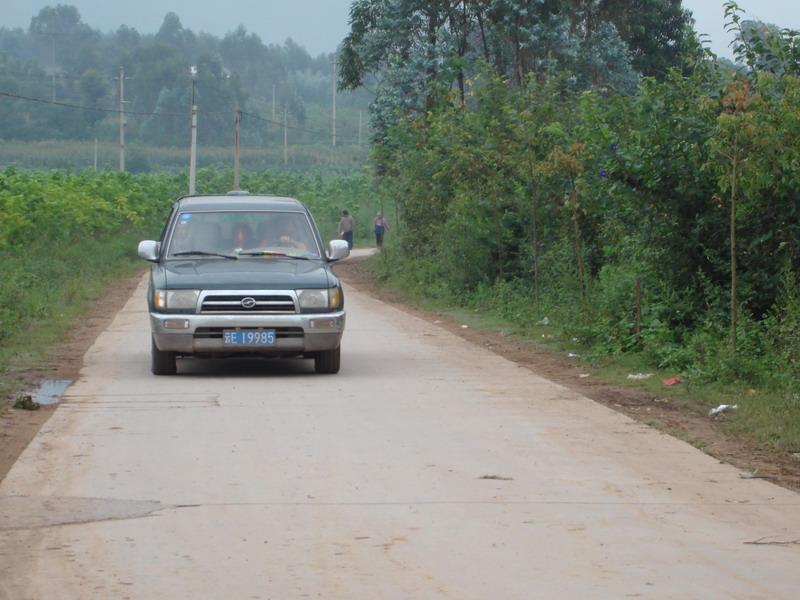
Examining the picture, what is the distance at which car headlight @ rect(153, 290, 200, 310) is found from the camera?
14.5 meters

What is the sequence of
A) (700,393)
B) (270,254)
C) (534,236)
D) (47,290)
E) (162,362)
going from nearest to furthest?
(700,393)
(162,362)
(270,254)
(534,236)
(47,290)

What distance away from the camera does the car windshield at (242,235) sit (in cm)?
1583

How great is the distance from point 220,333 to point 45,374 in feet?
7.36

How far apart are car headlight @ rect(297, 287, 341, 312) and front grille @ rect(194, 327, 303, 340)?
248 millimetres

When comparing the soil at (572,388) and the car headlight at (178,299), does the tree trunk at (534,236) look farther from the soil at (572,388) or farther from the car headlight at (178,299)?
the car headlight at (178,299)

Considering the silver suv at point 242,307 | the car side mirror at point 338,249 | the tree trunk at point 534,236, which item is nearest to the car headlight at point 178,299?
the silver suv at point 242,307

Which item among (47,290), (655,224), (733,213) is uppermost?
(733,213)

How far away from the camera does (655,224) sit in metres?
16.8

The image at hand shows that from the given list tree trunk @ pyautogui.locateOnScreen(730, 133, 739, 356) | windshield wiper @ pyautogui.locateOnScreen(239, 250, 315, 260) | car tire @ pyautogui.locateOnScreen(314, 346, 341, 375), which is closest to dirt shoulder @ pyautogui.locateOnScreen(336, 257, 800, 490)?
tree trunk @ pyautogui.locateOnScreen(730, 133, 739, 356)

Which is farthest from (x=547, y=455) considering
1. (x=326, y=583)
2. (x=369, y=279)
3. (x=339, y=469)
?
(x=369, y=279)

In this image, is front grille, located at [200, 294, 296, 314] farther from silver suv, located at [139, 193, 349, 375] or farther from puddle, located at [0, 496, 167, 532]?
puddle, located at [0, 496, 167, 532]

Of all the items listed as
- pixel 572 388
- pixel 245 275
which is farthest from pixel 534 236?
pixel 245 275

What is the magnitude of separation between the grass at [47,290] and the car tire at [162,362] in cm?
138

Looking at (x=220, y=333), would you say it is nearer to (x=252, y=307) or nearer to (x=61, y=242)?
(x=252, y=307)
